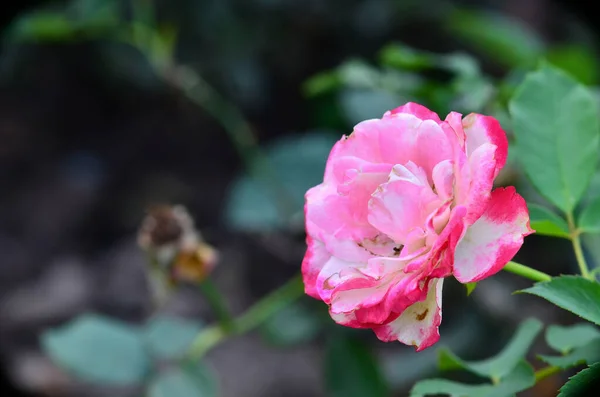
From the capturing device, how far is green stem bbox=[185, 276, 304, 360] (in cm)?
82

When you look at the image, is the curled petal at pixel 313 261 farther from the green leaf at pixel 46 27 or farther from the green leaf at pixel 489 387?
the green leaf at pixel 46 27

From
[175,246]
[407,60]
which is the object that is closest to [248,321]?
[175,246]

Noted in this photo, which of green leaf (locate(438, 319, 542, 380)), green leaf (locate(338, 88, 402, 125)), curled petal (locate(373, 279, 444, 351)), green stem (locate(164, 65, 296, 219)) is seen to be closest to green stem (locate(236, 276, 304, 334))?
green stem (locate(164, 65, 296, 219))

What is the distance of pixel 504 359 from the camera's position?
0.47m

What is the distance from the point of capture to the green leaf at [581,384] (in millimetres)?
339

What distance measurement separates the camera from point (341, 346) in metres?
0.85

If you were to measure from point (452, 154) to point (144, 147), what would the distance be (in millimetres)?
1357

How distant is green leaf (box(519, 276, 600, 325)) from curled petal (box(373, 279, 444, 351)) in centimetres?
5

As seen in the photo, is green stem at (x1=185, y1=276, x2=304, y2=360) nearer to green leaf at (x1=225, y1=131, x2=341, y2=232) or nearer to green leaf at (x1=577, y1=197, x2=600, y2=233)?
green leaf at (x1=225, y1=131, x2=341, y2=232)

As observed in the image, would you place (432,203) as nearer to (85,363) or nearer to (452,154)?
(452,154)

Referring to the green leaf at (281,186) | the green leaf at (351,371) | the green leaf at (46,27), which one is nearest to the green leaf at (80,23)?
the green leaf at (46,27)

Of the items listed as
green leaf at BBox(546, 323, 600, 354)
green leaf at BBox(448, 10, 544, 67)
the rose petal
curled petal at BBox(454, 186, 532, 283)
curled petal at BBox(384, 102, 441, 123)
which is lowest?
green leaf at BBox(546, 323, 600, 354)

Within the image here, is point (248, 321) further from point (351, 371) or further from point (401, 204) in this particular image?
point (401, 204)

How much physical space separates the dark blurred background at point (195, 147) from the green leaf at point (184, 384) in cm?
27
